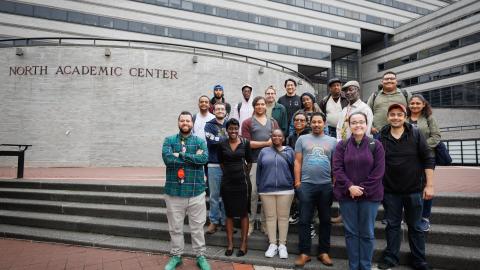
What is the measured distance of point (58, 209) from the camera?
568 cm

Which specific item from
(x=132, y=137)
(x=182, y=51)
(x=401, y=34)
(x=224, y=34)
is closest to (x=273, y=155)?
(x=132, y=137)

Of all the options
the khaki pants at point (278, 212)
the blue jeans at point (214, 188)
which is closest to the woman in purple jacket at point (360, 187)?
the khaki pants at point (278, 212)

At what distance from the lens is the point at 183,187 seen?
11.4 feet

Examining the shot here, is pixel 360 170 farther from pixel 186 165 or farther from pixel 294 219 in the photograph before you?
pixel 186 165

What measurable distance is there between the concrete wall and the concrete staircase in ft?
17.0

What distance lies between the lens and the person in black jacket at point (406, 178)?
3.12 meters

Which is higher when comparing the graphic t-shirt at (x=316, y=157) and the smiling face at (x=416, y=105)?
the smiling face at (x=416, y=105)

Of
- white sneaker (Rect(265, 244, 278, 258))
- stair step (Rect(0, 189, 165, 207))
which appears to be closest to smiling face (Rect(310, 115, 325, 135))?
white sneaker (Rect(265, 244, 278, 258))

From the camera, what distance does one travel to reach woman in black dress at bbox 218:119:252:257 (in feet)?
12.3

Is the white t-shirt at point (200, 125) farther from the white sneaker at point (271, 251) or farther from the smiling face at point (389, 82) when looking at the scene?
the smiling face at point (389, 82)

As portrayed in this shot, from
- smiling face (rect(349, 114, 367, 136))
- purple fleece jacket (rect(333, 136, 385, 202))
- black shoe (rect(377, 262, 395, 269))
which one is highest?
smiling face (rect(349, 114, 367, 136))

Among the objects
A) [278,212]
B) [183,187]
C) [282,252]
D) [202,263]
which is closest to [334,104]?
[278,212]

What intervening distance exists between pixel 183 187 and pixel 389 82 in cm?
324

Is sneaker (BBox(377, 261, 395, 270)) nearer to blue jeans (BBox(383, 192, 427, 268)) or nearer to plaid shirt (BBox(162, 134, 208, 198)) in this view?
blue jeans (BBox(383, 192, 427, 268))
